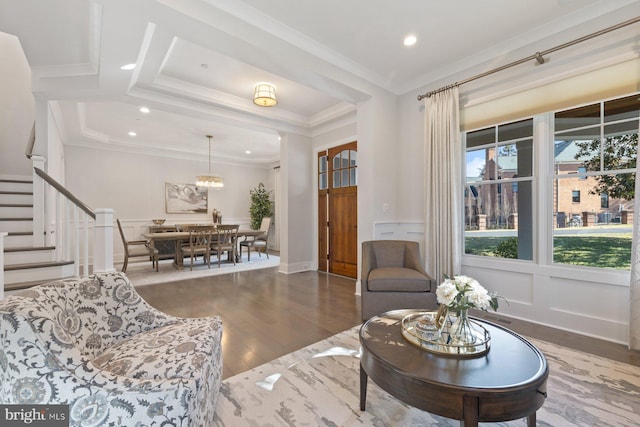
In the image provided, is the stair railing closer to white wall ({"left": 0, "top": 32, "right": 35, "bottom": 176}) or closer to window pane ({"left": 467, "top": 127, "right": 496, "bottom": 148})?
white wall ({"left": 0, "top": 32, "right": 35, "bottom": 176})

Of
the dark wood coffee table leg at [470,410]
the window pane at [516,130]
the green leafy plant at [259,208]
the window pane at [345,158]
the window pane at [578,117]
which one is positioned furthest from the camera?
the green leafy plant at [259,208]

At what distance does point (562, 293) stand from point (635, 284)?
555 mm

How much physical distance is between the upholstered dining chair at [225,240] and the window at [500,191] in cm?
461

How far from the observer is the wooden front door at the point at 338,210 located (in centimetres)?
506

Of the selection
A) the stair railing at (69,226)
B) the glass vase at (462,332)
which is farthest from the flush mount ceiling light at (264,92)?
the glass vase at (462,332)

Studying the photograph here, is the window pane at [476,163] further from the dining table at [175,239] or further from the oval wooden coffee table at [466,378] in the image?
the dining table at [175,239]

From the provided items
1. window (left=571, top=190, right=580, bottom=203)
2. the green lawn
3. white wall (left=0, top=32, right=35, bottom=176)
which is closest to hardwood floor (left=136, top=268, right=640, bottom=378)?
the green lawn

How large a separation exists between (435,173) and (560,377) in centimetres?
227

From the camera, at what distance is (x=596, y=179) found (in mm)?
2697

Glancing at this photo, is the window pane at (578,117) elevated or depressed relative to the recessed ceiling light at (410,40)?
depressed

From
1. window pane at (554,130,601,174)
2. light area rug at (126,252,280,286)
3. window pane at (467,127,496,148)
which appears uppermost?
window pane at (467,127,496,148)

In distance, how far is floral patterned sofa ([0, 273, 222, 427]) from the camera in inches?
39.4

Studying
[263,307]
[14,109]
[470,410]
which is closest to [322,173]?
[263,307]

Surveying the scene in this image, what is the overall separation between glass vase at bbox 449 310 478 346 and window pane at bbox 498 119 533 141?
253cm
